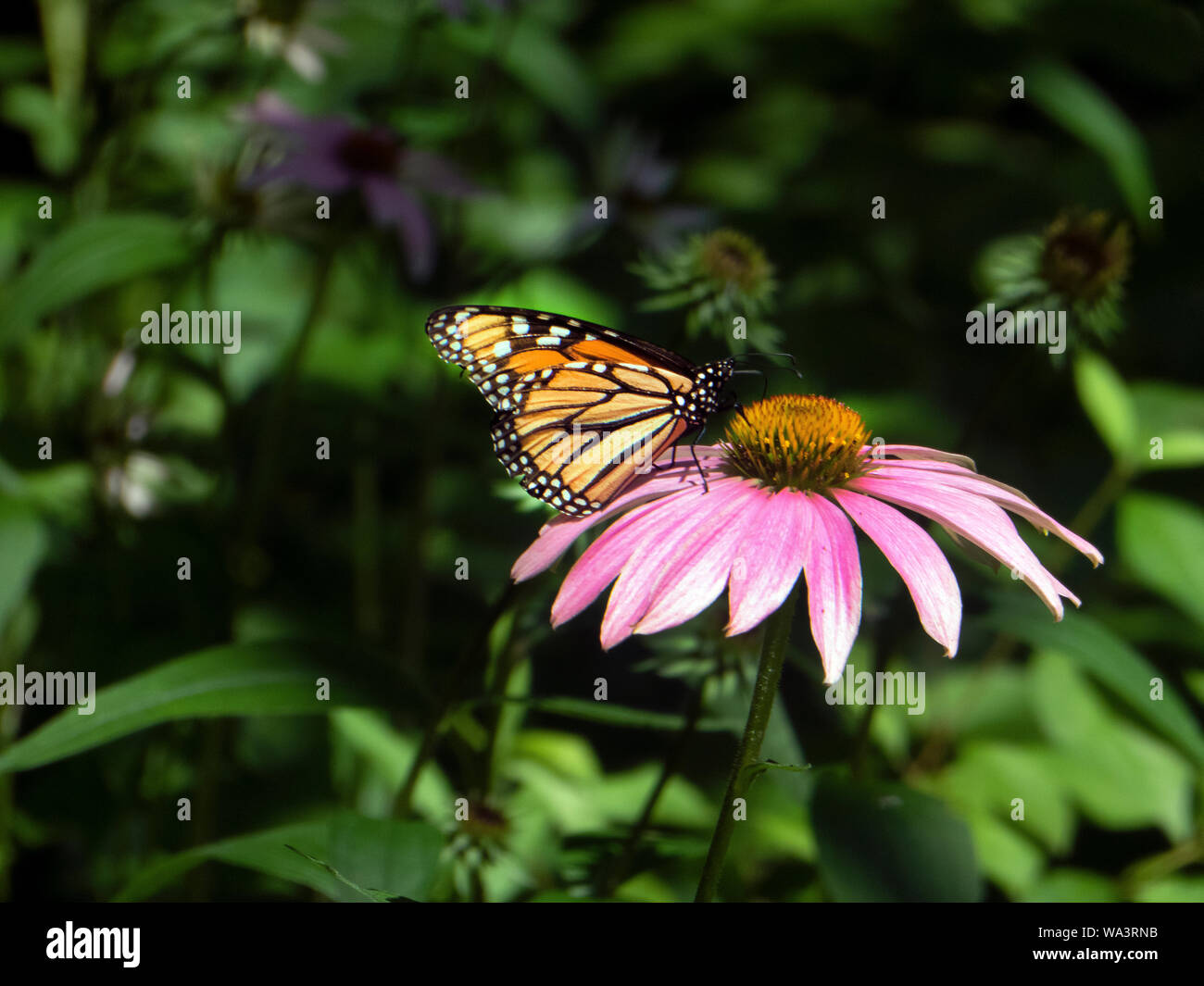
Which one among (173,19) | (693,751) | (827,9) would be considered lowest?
(693,751)

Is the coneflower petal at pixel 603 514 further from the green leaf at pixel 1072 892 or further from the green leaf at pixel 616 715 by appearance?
the green leaf at pixel 1072 892

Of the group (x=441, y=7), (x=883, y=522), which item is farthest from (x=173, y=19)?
(x=883, y=522)

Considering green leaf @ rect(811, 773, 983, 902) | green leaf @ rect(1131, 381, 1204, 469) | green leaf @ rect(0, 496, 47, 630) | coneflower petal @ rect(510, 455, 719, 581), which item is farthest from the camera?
green leaf @ rect(1131, 381, 1204, 469)

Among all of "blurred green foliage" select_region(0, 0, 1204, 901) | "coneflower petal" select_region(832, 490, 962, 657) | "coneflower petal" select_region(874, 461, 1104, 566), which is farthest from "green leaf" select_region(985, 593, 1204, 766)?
"coneflower petal" select_region(832, 490, 962, 657)

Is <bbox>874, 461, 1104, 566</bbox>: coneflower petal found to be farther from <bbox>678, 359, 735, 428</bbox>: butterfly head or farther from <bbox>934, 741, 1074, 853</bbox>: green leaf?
<bbox>934, 741, 1074, 853</bbox>: green leaf

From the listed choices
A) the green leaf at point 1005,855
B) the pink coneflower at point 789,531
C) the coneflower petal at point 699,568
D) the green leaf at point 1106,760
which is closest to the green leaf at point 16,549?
the pink coneflower at point 789,531
